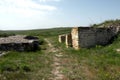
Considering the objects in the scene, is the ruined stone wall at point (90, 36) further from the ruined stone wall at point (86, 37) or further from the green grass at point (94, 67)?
the green grass at point (94, 67)

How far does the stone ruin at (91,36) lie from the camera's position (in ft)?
62.2

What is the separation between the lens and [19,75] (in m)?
10.3

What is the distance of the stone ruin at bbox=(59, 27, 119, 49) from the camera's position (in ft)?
62.2

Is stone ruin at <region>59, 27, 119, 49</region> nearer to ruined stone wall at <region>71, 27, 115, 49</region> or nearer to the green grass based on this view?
ruined stone wall at <region>71, 27, 115, 49</region>

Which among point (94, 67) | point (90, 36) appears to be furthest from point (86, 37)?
point (94, 67)

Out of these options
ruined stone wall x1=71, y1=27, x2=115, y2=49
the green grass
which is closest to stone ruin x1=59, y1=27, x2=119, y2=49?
ruined stone wall x1=71, y1=27, x2=115, y2=49

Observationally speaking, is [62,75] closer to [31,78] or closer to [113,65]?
[31,78]

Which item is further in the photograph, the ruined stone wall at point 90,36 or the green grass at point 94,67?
the ruined stone wall at point 90,36

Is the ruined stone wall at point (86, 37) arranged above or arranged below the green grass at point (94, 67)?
above

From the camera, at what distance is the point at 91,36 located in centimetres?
1934

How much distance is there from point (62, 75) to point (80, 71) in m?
1.01

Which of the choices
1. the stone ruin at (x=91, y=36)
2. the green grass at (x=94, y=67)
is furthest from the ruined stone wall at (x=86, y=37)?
the green grass at (x=94, y=67)

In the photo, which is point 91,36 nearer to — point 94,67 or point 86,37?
point 86,37

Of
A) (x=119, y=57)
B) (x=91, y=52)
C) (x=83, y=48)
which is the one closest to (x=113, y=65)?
(x=119, y=57)
